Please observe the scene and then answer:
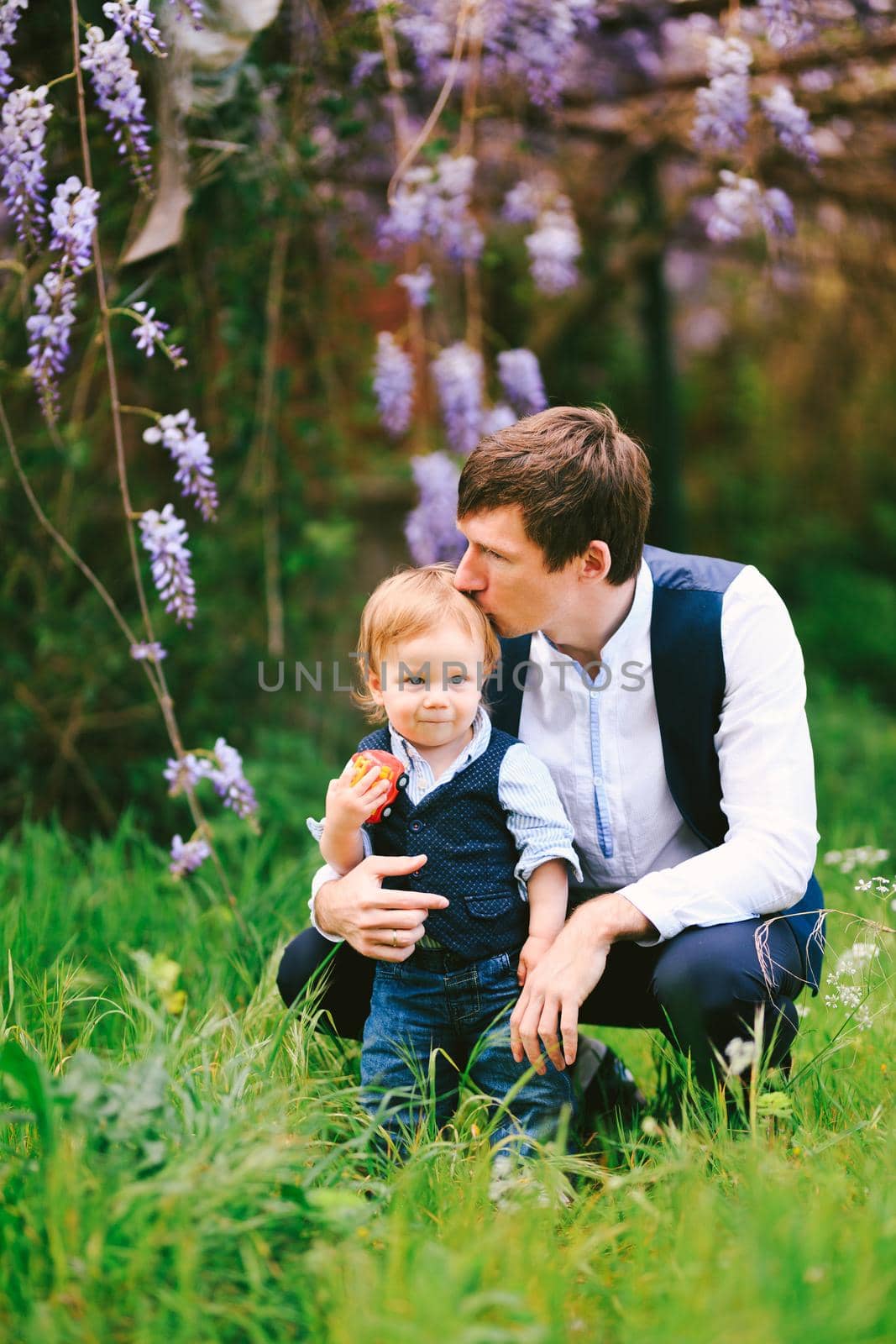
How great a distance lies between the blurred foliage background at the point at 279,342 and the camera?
3232 mm

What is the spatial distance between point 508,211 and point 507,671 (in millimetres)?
2447

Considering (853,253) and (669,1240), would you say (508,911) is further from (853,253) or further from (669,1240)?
(853,253)

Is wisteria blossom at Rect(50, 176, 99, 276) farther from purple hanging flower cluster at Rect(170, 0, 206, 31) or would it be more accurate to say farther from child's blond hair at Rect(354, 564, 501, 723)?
child's blond hair at Rect(354, 564, 501, 723)

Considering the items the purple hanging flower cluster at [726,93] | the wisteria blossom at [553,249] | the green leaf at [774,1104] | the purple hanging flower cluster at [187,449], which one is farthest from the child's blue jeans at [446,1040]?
the wisteria blossom at [553,249]

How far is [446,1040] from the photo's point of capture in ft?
6.97

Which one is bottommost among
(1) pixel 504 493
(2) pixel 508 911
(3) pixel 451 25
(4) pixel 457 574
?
(2) pixel 508 911

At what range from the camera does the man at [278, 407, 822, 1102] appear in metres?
2.00

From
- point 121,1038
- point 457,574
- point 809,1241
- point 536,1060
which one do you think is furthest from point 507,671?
point 809,1241

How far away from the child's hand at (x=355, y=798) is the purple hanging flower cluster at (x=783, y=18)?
2.21 metres

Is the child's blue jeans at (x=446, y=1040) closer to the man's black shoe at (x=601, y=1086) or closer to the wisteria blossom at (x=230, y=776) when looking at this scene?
the man's black shoe at (x=601, y=1086)

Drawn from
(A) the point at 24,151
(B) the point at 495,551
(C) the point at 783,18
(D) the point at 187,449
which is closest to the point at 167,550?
(D) the point at 187,449

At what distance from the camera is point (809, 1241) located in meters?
1.42

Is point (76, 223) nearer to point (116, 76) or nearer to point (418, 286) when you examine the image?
point (116, 76)

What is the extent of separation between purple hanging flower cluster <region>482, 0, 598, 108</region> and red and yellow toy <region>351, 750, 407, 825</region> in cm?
207
